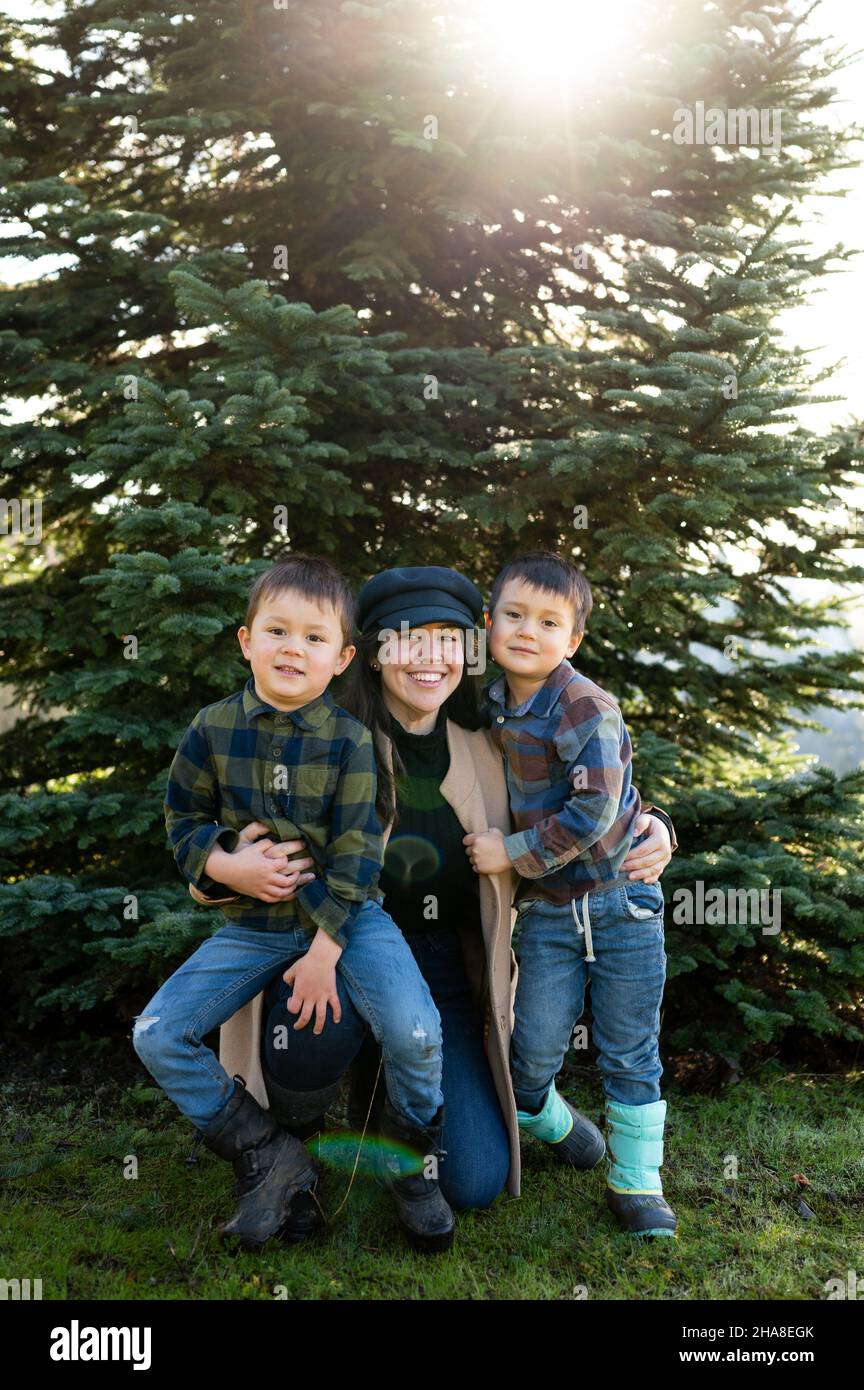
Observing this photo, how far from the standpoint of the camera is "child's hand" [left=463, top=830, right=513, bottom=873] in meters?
2.66

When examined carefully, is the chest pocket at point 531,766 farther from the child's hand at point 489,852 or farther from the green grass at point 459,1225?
the green grass at point 459,1225

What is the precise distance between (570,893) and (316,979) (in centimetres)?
73

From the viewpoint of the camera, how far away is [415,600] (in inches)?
108

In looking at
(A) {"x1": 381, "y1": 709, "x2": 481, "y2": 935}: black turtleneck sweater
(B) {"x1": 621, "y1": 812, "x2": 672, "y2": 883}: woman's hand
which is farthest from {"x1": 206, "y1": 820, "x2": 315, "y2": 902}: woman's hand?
(B) {"x1": 621, "y1": 812, "x2": 672, "y2": 883}: woman's hand

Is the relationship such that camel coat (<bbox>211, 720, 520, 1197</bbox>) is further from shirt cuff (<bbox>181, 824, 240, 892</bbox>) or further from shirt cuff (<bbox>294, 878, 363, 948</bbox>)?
shirt cuff (<bbox>294, 878, 363, 948</bbox>)

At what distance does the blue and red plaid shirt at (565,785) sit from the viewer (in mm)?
2588

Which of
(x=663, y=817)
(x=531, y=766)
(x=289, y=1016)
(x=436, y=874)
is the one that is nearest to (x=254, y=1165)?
(x=289, y=1016)

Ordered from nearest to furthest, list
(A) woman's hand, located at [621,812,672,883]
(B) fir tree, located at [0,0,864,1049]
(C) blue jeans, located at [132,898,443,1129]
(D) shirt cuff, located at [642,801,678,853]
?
1. (C) blue jeans, located at [132,898,443,1129]
2. (A) woman's hand, located at [621,812,672,883]
3. (D) shirt cuff, located at [642,801,678,853]
4. (B) fir tree, located at [0,0,864,1049]

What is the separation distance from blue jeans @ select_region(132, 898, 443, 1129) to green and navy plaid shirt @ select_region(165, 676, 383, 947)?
0.28 feet

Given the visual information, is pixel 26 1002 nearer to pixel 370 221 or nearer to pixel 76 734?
pixel 76 734

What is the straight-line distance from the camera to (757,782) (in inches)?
171

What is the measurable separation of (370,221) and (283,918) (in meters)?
3.79

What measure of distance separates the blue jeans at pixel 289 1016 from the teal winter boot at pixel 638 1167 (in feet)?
1.76
